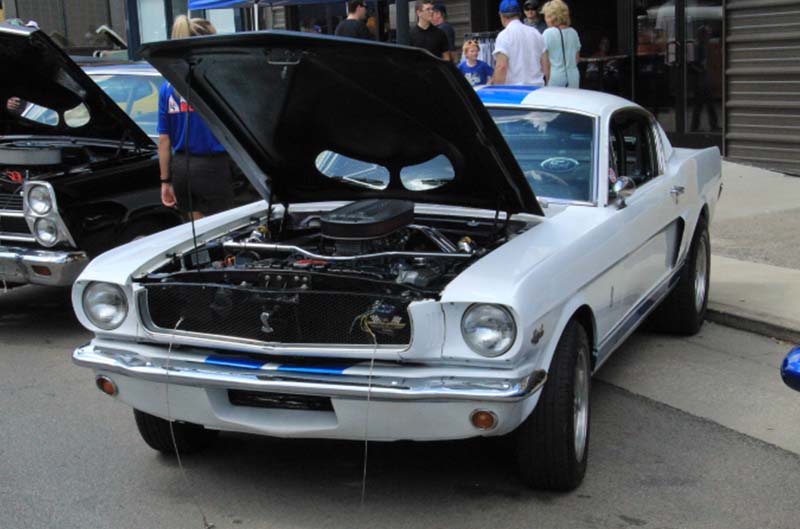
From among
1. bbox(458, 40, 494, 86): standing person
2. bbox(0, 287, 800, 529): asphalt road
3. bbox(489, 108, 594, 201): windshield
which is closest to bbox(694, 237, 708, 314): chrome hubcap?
bbox(0, 287, 800, 529): asphalt road

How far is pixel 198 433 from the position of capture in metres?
4.86

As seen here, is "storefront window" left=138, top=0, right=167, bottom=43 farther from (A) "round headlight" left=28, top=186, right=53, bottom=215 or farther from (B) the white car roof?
(B) the white car roof

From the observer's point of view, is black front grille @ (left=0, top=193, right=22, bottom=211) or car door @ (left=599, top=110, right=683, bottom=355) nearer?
car door @ (left=599, top=110, right=683, bottom=355)

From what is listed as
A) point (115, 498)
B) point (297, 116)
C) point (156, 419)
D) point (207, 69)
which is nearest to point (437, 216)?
point (297, 116)

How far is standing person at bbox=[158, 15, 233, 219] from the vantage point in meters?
7.00

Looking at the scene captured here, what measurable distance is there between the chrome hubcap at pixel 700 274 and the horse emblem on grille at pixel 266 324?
339 cm

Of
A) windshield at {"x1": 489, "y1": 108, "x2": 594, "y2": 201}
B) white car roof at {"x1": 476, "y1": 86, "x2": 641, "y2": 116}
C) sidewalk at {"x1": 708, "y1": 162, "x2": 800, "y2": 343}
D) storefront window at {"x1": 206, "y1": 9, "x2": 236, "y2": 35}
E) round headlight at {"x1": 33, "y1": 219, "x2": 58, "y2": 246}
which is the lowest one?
sidewalk at {"x1": 708, "y1": 162, "x2": 800, "y2": 343}

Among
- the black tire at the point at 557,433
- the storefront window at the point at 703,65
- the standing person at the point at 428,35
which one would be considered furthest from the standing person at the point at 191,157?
the storefront window at the point at 703,65

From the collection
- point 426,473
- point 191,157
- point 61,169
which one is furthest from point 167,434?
point 61,169

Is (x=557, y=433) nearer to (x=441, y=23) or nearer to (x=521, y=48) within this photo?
(x=521, y=48)

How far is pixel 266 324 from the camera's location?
4.09 metres

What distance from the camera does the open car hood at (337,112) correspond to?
169 inches

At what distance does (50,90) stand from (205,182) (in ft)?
4.41

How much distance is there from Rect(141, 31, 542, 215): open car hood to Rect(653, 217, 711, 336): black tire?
78.5 inches
